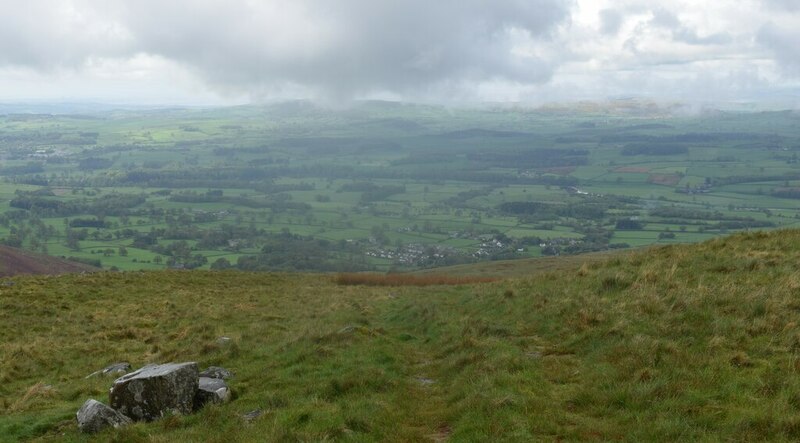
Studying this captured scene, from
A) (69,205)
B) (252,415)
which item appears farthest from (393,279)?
(69,205)

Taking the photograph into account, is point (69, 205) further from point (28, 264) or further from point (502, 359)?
point (502, 359)

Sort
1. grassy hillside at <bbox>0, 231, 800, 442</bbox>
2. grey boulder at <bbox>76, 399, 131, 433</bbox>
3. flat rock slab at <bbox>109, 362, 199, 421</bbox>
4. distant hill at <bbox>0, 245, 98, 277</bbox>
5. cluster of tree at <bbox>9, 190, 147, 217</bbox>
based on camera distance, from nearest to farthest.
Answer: grassy hillside at <bbox>0, 231, 800, 442</bbox>
grey boulder at <bbox>76, 399, 131, 433</bbox>
flat rock slab at <bbox>109, 362, 199, 421</bbox>
distant hill at <bbox>0, 245, 98, 277</bbox>
cluster of tree at <bbox>9, 190, 147, 217</bbox>

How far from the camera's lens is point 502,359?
12828mm

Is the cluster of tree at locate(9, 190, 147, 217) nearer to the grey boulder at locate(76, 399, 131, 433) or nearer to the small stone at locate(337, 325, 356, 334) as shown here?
the small stone at locate(337, 325, 356, 334)

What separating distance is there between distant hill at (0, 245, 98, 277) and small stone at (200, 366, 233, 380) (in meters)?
46.3

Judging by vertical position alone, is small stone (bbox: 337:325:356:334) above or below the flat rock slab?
below

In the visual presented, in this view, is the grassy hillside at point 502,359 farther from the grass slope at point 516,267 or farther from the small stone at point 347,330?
the grass slope at point 516,267

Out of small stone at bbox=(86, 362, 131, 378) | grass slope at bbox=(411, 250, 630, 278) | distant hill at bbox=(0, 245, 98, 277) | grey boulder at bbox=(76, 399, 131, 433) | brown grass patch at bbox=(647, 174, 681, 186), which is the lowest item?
distant hill at bbox=(0, 245, 98, 277)

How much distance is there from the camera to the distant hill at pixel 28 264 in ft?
172

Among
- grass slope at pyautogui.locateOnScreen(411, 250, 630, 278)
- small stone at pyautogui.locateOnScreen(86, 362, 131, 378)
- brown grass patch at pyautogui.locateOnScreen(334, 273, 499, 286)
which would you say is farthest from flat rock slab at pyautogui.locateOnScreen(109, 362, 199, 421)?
grass slope at pyautogui.locateOnScreen(411, 250, 630, 278)

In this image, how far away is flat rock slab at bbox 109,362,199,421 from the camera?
441 inches

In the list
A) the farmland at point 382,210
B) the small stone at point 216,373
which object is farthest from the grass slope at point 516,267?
the small stone at point 216,373

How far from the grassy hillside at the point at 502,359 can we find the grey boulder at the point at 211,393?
35cm

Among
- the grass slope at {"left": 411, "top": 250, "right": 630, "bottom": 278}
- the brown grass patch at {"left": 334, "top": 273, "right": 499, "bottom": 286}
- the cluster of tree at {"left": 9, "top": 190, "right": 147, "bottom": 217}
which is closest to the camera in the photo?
the brown grass patch at {"left": 334, "top": 273, "right": 499, "bottom": 286}
